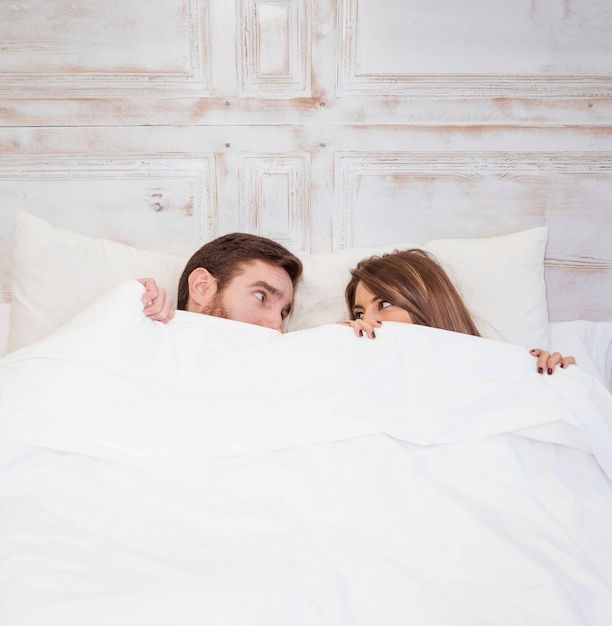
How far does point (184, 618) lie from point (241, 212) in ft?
3.93

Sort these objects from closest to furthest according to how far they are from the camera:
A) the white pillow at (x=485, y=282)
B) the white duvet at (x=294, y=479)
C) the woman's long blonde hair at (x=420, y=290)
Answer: the white duvet at (x=294, y=479) < the woman's long blonde hair at (x=420, y=290) < the white pillow at (x=485, y=282)

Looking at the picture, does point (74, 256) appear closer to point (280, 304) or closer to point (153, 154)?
point (153, 154)

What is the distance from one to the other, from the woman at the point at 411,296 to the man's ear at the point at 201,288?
0.36 metres

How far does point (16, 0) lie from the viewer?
1.52 m

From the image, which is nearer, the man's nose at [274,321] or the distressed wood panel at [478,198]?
the man's nose at [274,321]

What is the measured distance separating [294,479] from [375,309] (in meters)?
0.57

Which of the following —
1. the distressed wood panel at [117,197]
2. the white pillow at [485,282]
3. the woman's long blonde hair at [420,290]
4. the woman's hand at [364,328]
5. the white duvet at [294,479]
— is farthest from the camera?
the distressed wood panel at [117,197]

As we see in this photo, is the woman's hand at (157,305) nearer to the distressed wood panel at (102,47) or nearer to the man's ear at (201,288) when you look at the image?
the man's ear at (201,288)

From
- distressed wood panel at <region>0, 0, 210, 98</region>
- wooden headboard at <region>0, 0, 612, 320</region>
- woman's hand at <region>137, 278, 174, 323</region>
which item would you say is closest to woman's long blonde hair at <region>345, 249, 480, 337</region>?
wooden headboard at <region>0, 0, 612, 320</region>

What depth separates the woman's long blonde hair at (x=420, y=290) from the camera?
1342 mm

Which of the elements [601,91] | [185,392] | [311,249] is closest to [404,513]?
[185,392]

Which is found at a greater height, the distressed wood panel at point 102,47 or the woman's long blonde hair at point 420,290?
the distressed wood panel at point 102,47

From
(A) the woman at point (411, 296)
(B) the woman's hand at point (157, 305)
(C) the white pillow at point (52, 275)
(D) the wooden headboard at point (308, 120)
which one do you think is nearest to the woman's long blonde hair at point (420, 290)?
(A) the woman at point (411, 296)

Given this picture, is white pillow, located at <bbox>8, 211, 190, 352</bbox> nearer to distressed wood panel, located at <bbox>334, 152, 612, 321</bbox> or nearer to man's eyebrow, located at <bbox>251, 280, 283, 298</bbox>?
man's eyebrow, located at <bbox>251, 280, 283, 298</bbox>
